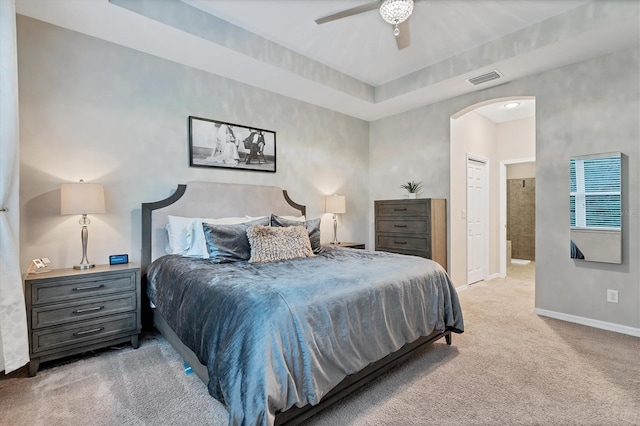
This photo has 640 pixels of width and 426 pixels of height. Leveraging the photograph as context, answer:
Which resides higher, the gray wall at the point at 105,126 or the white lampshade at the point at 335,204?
the gray wall at the point at 105,126

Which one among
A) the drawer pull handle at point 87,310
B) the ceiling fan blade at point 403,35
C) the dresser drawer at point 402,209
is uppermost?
the ceiling fan blade at point 403,35

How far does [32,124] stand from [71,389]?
2134 millimetres

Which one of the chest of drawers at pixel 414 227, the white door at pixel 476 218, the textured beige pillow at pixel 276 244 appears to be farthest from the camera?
the white door at pixel 476 218

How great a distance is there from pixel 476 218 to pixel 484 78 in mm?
2419

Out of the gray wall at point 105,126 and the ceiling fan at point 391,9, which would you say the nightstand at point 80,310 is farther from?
the ceiling fan at point 391,9

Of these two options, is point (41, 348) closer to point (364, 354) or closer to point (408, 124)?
point (364, 354)

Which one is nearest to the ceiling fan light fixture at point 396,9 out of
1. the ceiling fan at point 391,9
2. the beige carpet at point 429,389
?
the ceiling fan at point 391,9

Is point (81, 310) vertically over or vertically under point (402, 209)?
under

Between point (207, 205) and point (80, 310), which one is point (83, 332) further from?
point (207, 205)

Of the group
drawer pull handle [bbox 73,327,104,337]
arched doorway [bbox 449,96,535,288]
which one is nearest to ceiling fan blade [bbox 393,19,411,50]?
arched doorway [bbox 449,96,535,288]

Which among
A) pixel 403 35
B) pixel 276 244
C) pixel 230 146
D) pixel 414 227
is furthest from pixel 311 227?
pixel 403 35

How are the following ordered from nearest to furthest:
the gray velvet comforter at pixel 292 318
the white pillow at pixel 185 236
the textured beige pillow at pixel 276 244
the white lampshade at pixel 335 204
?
the gray velvet comforter at pixel 292 318
the textured beige pillow at pixel 276 244
the white pillow at pixel 185 236
the white lampshade at pixel 335 204

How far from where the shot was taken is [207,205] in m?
3.45

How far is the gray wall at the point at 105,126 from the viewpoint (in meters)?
2.62
